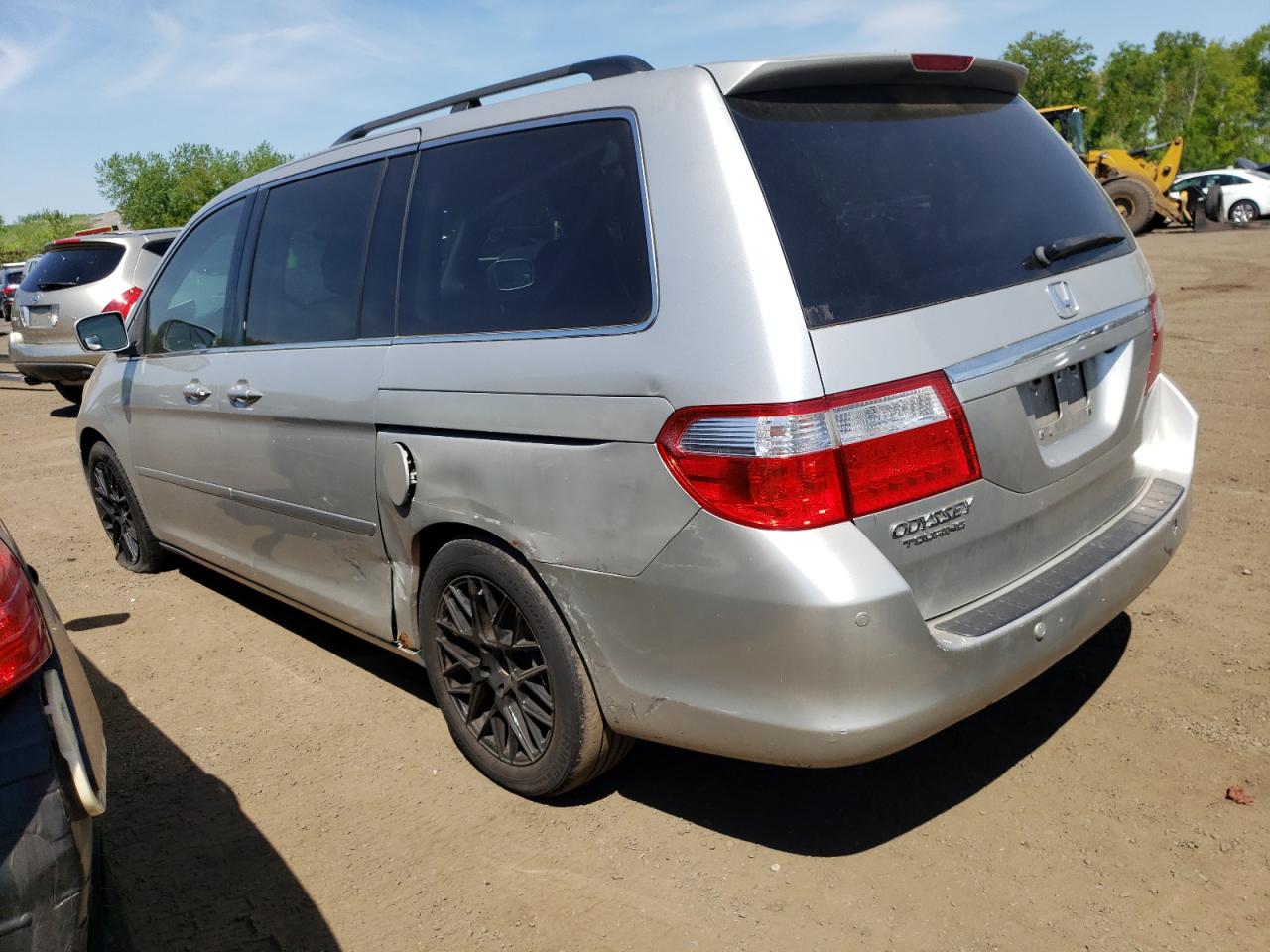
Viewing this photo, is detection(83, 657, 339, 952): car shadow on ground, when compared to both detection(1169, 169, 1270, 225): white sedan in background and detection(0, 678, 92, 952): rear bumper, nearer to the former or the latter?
detection(0, 678, 92, 952): rear bumper

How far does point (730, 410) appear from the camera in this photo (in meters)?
2.32

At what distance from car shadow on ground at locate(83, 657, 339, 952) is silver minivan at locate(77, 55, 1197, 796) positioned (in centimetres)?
69

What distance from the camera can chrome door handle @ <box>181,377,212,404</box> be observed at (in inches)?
166

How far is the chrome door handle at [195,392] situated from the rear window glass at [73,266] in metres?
7.07

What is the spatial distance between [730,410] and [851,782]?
1.43 metres

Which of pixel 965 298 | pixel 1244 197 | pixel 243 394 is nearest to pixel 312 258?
pixel 243 394

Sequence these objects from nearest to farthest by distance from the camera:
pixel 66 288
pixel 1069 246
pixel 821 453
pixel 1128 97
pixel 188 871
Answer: pixel 821 453, pixel 1069 246, pixel 188 871, pixel 66 288, pixel 1128 97

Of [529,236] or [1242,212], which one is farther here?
[1242,212]

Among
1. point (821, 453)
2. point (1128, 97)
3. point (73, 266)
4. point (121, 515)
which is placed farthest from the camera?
point (1128, 97)

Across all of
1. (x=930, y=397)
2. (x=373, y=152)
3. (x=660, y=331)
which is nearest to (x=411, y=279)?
(x=373, y=152)

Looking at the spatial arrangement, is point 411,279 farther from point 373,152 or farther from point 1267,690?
point 1267,690

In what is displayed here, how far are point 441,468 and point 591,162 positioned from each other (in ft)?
3.10

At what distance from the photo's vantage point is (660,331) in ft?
8.16

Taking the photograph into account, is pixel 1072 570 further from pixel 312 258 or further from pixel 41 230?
pixel 41 230
